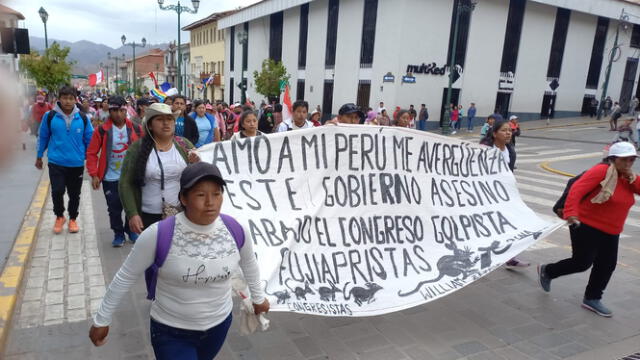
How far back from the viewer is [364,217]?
4172mm

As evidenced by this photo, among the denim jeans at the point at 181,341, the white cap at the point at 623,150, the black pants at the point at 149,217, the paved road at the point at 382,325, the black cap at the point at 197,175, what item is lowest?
the paved road at the point at 382,325

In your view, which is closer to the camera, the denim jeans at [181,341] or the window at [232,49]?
the denim jeans at [181,341]

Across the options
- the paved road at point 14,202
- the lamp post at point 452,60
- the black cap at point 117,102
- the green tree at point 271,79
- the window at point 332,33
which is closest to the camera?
the paved road at point 14,202

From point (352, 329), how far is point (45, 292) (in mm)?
2948

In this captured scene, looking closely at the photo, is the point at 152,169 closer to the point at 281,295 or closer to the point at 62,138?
the point at 281,295

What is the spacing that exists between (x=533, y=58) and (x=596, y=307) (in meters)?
32.5

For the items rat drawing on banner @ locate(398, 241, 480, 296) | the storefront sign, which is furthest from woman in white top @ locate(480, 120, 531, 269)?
the storefront sign

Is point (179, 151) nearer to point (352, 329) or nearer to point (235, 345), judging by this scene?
point (235, 345)

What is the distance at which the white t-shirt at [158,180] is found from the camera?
374 centimetres

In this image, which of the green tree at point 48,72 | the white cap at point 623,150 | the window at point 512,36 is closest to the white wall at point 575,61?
the window at point 512,36

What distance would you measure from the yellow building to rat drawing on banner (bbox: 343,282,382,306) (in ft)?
161

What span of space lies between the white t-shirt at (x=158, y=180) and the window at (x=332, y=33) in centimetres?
3070

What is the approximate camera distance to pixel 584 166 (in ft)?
50.0

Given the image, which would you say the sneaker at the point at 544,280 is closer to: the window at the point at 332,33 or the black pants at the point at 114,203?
the black pants at the point at 114,203
